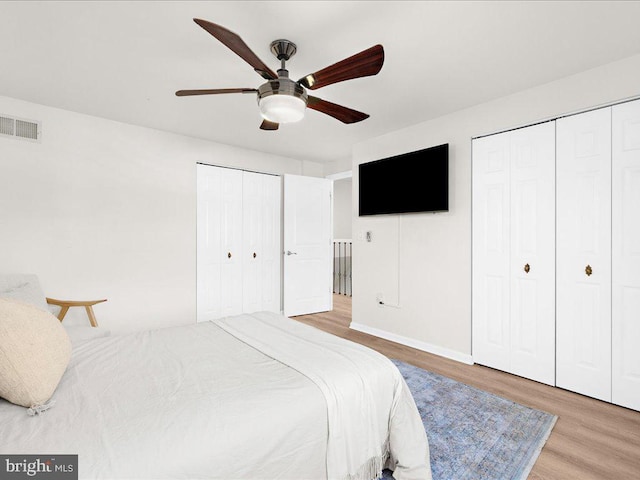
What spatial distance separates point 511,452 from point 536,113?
8.70 ft

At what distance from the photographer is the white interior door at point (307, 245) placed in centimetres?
470

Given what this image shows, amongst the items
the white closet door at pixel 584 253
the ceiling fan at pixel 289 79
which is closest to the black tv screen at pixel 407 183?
the white closet door at pixel 584 253

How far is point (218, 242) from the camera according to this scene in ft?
13.7

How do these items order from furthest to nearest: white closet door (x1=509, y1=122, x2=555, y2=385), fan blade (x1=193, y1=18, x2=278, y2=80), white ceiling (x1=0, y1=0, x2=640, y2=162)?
white closet door (x1=509, y1=122, x2=555, y2=385), white ceiling (x1=0, y1=0, x2=640, y2=162), fan blade (x1=193, y1=18, x2=278, y2=80)

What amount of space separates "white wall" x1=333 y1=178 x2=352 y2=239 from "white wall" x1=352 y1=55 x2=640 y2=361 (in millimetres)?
4297

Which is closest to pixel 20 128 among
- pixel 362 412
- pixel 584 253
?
pixel 362 412

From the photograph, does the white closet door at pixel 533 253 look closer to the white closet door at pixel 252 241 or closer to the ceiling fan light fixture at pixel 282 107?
the ceiling fan light fixture at pixel 282 107

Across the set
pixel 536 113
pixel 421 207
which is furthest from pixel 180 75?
pixel 536 113

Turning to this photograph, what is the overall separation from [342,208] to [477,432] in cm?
710

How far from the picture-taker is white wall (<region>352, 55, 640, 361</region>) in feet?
8.18

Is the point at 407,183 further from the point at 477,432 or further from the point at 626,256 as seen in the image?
the point at 477,432

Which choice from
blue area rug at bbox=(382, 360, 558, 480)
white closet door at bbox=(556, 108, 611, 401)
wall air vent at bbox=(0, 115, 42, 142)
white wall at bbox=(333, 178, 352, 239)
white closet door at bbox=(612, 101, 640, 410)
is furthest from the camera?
white wall at bbox=(333, 178, 352, 239)
